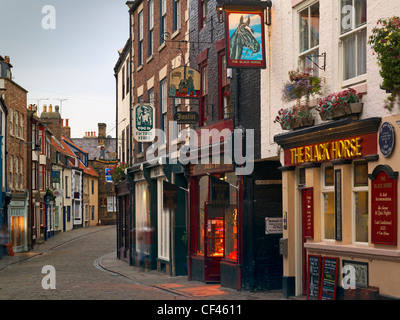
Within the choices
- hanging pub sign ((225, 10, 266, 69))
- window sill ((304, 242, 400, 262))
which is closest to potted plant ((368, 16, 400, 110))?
window sill ((304, 242, 400, 262))

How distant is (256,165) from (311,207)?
10.7ft

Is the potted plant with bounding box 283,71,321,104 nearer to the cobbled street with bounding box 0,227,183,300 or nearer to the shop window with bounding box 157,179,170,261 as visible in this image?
the cobbled street with bounding box 0,227,183,300

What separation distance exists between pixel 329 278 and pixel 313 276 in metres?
0.73

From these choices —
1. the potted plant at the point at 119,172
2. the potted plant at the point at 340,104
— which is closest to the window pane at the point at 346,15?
the potted plant at the point at 340,104

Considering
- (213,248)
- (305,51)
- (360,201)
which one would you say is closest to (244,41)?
(305,51)

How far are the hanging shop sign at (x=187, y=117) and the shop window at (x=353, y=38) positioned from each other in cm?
760

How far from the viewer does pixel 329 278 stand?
12.5 meters

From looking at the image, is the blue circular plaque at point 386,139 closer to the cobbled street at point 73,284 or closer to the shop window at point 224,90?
the cobbled street at point 73,284

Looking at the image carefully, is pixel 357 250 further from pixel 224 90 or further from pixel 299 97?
pixel 224 90

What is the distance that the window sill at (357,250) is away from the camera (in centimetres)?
1066

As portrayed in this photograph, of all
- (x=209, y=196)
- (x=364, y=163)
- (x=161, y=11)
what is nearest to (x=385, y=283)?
(x=364, y=163)

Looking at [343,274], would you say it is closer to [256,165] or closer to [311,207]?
[311,207]

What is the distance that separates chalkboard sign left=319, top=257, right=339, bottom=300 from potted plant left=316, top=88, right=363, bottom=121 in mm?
2582

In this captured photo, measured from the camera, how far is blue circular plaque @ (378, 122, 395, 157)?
418 inches
